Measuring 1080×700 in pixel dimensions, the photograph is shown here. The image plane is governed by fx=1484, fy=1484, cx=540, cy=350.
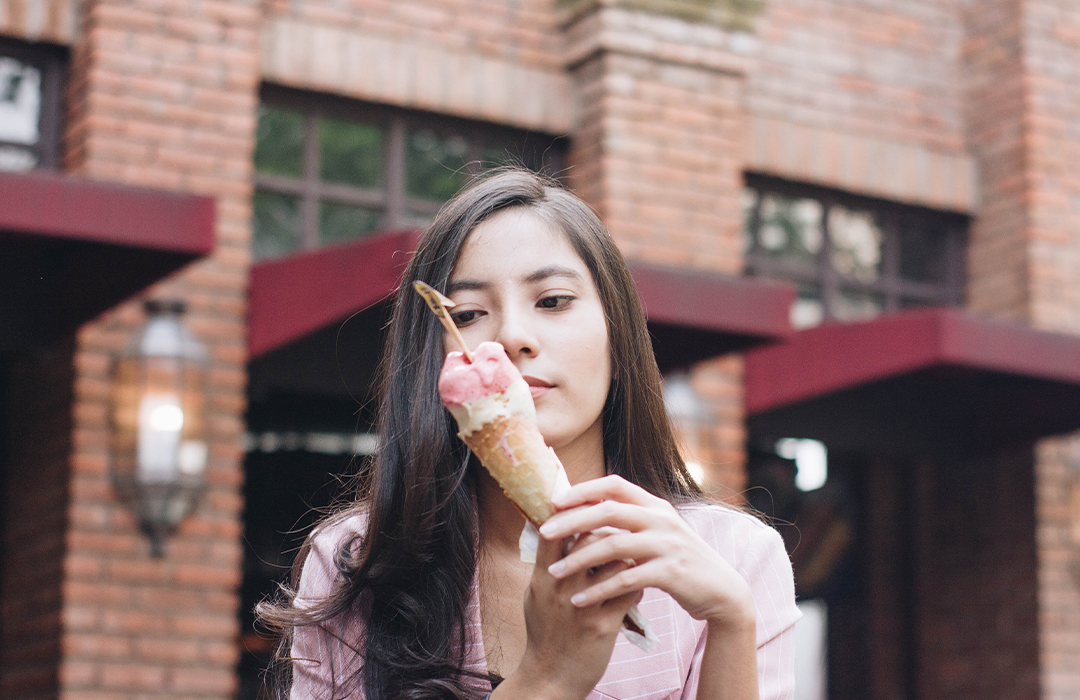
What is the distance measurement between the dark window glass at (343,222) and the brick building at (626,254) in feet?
0.05

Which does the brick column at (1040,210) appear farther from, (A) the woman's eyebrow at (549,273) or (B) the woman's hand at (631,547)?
(B) the woman's hand at (631,547)

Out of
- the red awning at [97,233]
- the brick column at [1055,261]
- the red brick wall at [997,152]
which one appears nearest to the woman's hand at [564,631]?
the red awning at [97,233]

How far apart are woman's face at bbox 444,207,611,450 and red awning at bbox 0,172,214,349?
3.68 meters

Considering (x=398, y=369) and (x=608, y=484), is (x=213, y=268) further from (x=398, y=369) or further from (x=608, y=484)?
(x=608, y=484)

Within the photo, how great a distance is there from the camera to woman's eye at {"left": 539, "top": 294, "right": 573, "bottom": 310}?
2121mm

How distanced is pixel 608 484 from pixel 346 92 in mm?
5943

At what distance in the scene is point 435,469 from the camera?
2.18 metres

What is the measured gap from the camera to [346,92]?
24.4 feet

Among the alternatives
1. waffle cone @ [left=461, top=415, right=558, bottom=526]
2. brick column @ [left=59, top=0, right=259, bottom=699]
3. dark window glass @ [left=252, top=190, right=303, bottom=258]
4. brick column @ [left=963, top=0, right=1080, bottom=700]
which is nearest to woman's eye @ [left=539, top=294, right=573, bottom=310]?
waffle cone @ [left=461, top=415, right=558, bottom=526]

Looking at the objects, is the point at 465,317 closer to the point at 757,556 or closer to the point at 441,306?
the point at 441,306

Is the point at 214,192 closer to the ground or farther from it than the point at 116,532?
farther from it

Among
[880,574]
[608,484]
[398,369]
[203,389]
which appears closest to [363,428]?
[203,389]

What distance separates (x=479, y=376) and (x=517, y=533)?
42 cm

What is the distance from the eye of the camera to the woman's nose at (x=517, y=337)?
2.04 m
